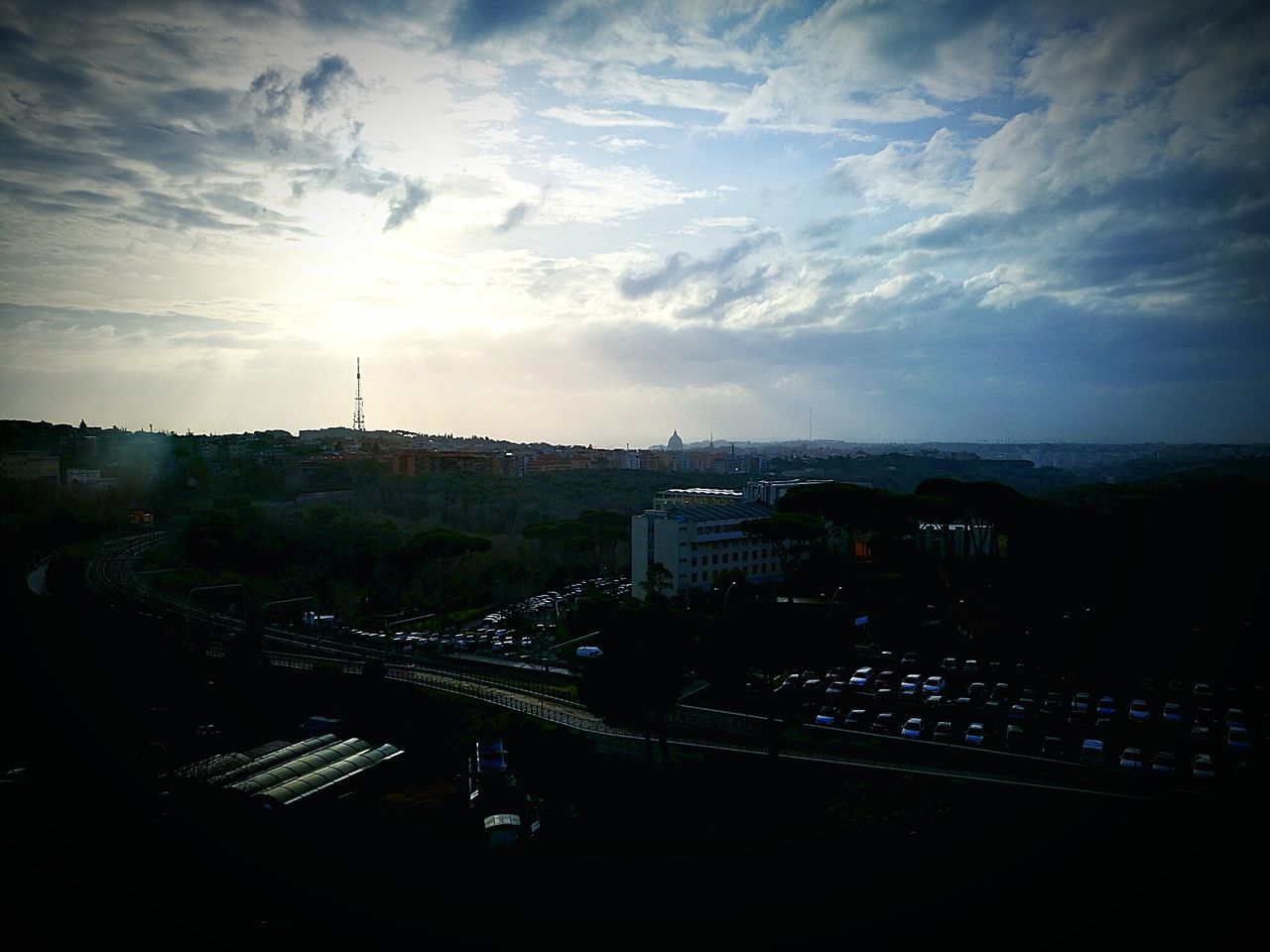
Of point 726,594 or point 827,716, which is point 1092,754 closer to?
point 827,716

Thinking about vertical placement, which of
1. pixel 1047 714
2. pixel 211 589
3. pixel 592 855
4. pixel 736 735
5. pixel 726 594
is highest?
pixel 726 594

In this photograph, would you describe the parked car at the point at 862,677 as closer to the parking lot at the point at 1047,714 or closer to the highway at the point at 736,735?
the parking lot at the point at 1047,714

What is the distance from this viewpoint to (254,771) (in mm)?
9242

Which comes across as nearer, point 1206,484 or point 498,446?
point 1206,484

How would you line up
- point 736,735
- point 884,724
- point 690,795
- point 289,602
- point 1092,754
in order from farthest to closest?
point 289,602, point 884,724, point 736,735, point 690,795, point 1092,754

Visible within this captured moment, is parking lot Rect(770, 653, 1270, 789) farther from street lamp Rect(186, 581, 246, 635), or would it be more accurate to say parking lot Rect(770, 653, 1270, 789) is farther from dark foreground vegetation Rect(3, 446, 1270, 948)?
street lamp Rect(186, 581, 246, 635)

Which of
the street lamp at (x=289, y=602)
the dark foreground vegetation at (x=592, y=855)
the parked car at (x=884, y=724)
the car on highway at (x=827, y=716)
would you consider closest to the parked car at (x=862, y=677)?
the car on highway at (x=827, y=716)

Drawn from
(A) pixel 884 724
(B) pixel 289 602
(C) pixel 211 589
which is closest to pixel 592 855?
(A) pixel 884 724

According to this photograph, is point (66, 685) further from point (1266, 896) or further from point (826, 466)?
point (826, 466)

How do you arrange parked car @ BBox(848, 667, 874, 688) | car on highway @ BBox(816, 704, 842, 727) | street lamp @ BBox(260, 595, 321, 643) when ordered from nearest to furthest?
car on highway @ BBox(816, 704, 842, 727) < parked car @ BBox(848, 667, 874, 688) < street lamp @ BBox(260, 595, 321, 643)

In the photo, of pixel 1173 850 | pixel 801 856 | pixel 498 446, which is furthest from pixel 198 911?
pixel 498 446

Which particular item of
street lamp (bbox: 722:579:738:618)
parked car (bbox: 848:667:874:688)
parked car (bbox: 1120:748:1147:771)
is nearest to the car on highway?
parked car (bbox: 848:667:874:688)

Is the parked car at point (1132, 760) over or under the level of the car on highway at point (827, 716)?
over

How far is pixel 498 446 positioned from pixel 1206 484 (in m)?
60.0
